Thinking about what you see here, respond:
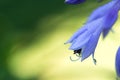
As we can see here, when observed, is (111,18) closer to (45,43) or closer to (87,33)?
(87,33)

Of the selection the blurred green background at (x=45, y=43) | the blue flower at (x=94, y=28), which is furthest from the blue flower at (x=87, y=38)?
the blurred green background at (x=45, y=43)

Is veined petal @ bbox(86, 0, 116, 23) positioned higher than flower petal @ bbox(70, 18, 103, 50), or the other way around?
veined petal @ bbox(86, 0, 116, 23)

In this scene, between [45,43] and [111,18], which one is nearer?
[111,18]

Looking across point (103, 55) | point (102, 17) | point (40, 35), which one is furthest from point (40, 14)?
point (102, 17)

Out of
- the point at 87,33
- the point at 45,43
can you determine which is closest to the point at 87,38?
the point at 87,33

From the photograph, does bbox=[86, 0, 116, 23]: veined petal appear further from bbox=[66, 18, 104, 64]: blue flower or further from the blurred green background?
the blurred green background

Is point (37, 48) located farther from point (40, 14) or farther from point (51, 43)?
point (40, 14)

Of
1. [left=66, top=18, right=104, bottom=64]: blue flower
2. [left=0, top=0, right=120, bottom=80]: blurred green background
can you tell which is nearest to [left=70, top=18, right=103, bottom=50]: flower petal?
[left=66, top=18, right=104, bottom=64]: blue flower

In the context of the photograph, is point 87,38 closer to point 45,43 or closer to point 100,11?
point 100,11

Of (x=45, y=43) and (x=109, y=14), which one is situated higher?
(x=45, y=43)
